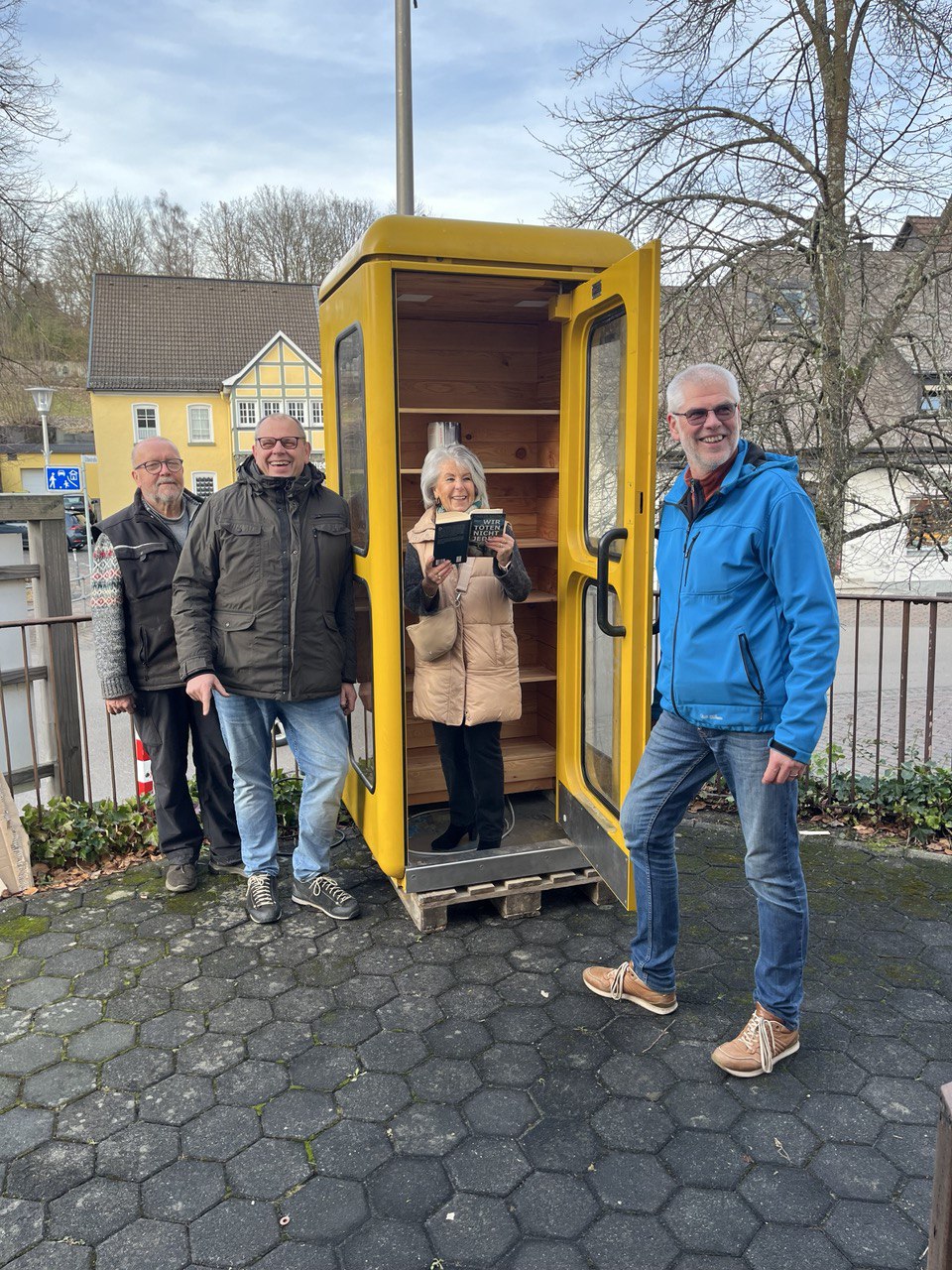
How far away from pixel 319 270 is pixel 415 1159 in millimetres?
41392

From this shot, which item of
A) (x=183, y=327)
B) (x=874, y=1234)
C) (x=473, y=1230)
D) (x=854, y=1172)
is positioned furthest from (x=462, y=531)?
(x=183, y=327)

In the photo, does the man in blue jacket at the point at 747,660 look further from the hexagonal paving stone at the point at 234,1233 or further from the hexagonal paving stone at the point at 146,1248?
the hexagonal paving stone at the point at 146,1248

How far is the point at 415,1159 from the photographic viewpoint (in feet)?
7.92

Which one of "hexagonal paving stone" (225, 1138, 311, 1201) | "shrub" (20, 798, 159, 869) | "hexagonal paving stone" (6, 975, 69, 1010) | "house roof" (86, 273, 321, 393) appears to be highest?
"house roof" (86, 273, 321, 393)

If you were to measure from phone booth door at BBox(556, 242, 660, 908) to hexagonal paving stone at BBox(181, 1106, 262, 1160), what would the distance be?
4.85ft

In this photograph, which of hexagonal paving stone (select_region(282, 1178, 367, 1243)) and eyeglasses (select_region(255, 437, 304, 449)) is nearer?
hexagonal paving stone (select_region(282, 1178, 367, 1243))

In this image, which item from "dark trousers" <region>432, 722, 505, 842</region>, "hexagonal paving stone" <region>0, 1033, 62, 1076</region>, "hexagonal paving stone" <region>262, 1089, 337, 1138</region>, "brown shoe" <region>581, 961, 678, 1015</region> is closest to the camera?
"hexagonal paving stone" <region>262, 1089, 337, 1138</region>

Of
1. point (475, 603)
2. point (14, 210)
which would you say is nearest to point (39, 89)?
point (14, 210)

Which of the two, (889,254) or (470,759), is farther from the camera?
(889,254)

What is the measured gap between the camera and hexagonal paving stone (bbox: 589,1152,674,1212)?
2.25 m

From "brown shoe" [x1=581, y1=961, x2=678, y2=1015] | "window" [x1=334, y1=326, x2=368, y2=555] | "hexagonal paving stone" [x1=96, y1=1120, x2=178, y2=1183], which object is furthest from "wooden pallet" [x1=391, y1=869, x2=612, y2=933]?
"window" [x1=334, y1=326, x2=368, y2=555]

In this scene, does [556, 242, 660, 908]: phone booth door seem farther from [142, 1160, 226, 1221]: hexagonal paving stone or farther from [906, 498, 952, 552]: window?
[906, 498, 952, 552]: window

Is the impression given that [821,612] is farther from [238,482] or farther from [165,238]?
[165,238]

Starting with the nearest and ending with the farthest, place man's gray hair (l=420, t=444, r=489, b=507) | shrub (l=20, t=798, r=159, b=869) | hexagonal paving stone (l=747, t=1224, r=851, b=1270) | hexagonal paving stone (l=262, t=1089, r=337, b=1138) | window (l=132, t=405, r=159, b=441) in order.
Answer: hexagonal paving stone (l=747, t=1224, r=851, b=1270), hexagonal paving stone (l=262, t=1089, r=337, b=1138), man's gray hair (l=420, t=444, r=489, b=507), shrub (l=20, t=798, r=159, b=869), window (l=132, t=405, r=159, b=441)
